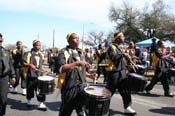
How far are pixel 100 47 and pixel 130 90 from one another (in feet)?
30.1

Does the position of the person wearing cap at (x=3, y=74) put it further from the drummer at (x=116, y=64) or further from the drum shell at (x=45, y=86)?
the drummer at (x=116, y=64)

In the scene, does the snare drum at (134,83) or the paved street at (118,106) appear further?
the paved street at (118,106)

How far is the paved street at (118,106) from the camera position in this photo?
30.4 ft

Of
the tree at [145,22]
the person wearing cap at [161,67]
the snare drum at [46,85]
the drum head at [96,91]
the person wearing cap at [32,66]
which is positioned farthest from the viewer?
the tree at [145,22]

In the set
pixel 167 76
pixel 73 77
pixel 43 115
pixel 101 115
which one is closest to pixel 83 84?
pixel 73 77

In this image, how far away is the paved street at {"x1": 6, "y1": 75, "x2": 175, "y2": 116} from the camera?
9276 millimetres

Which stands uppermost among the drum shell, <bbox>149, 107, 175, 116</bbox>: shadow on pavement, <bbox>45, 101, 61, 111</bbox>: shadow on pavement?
the drum shell

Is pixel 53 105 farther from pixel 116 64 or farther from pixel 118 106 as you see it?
pixel 116 64

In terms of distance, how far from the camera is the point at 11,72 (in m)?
7.85

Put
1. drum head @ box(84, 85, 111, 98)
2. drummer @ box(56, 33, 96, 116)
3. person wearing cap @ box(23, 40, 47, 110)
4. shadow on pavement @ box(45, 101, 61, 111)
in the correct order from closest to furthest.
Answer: drum head @ box(84, 85, 111, 98) < drummer @ box(56, 33, 96, 116) < shadow on pavement @ box(45, 101, 61, 111) < person wearing cap @ box(23, 40, 47, 110)

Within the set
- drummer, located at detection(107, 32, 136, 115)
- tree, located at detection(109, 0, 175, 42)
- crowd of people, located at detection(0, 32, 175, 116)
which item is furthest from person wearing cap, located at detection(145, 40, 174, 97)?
tree, located at detection(109, 0, 175, 42)

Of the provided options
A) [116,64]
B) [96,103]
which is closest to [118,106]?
[116,64]

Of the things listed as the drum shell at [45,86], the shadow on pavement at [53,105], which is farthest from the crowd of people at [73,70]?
the drum shell at [45,86]

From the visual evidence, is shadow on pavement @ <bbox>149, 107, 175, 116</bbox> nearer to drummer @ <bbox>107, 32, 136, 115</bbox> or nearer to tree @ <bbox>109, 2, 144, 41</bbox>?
drummer @ <bbox>107, 32, 136, 115</bbox>
